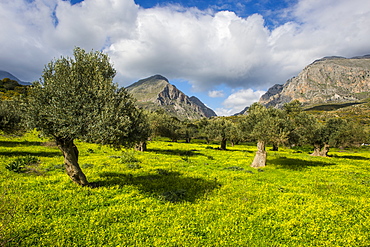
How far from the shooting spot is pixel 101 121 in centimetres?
1056

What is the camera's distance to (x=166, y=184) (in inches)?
573

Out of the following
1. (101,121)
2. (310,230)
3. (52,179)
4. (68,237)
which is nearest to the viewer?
(68,237)

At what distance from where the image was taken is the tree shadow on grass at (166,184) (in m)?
12.4

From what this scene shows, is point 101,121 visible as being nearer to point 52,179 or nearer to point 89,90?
point 89,90

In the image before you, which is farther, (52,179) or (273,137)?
(273,137)

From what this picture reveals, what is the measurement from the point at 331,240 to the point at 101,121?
13.6 metres

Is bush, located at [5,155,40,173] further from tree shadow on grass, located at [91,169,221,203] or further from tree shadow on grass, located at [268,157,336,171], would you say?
tree shadow on grass, located at [268,157,336,171]

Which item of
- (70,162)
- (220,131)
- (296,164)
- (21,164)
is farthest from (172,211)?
(220,131)

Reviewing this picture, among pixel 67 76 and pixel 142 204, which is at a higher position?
pixel 67 76

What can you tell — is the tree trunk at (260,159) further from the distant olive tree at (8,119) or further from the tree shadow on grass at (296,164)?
the distant olive tree at (8,119)

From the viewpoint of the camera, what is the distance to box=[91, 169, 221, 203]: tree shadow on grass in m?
12.4

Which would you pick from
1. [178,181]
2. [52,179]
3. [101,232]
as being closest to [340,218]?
[178,181]

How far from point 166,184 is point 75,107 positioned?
8801 millimetres

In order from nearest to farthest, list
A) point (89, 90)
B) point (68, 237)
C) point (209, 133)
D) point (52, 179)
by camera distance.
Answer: point (68, 237) < point (89, 90) < point (52, 179) < point (209, 133)
